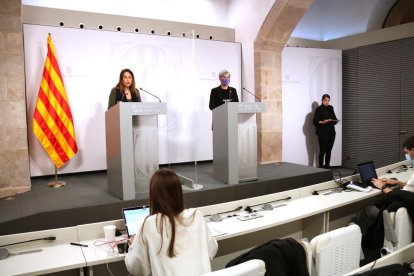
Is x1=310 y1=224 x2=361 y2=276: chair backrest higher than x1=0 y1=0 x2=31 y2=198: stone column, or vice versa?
x1=0 y1=0 x2=31 y2=198: stone column

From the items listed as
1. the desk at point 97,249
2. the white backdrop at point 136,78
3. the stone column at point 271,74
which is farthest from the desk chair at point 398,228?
the stone column at point 271,74

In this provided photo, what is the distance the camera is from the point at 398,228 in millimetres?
2627

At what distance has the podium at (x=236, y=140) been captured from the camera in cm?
Answer: 395

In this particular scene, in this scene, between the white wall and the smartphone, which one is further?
the white wall

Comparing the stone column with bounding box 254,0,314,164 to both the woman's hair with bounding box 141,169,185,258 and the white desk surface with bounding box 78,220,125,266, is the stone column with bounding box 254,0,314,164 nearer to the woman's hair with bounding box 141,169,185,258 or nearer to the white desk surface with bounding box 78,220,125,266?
the white desk surface with bounding box 78,220,125,266

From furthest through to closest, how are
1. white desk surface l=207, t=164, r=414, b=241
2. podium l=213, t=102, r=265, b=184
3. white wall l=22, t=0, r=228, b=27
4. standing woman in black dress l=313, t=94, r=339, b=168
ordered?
standing woman in black dress l=313, t=94, r=339, b=168 < white wall l=22, t=0, r=228, b=27 < podium l=213, t=102, r=265, b=184 < white desk surface l=207, t=164, r=414, b=241

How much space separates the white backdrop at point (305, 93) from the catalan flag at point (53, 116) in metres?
3.97

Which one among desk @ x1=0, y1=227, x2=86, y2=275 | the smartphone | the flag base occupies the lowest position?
desk @ x1=0, y1=227, x2=86, y2=275

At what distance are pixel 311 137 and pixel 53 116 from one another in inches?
190

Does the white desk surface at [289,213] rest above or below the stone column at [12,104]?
below

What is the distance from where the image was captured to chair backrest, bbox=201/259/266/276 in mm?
1438

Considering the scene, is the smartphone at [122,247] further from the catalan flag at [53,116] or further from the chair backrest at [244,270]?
the catalan flag at [53,116]

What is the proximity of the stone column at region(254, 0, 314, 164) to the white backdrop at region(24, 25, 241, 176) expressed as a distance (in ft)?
1.67

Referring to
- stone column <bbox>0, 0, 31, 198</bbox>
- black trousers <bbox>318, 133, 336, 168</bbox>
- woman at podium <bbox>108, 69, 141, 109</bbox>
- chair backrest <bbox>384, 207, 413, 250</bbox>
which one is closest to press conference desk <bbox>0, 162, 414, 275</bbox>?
chair backrest <bbox>384, 207, 413, 250</bbox>
